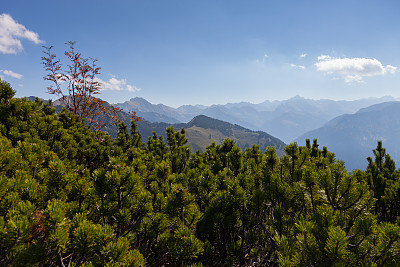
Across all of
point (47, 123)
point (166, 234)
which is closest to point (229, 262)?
point (166, 234)

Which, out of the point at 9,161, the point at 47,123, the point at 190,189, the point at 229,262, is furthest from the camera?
the point at 47,123

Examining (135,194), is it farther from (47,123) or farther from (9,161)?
(47,123)

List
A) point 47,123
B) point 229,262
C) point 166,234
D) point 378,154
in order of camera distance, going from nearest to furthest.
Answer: point 166,234 → point 229,262 → point 47,123 → point 378,154

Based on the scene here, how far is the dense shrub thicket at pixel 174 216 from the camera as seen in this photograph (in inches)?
68.1

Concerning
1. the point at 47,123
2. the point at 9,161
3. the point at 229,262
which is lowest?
A: the point at 229,262

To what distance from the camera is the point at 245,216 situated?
3.21 meters

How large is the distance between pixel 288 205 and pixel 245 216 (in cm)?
78

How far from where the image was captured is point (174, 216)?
114 inches

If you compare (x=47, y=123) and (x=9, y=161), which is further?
(x=47, y=123)

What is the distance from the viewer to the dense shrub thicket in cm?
173

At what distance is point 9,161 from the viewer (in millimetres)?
2430

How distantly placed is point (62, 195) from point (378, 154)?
12.2 meters

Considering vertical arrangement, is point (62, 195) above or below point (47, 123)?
below

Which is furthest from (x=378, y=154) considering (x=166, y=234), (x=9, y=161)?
(x=9, y=161)
